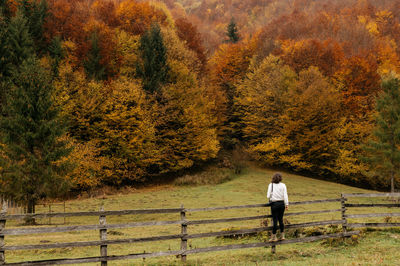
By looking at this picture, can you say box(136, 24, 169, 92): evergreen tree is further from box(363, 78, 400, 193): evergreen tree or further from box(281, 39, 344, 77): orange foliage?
box(363, 78, 400, 193): evergreen tree

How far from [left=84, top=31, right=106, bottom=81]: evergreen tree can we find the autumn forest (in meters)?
0.18

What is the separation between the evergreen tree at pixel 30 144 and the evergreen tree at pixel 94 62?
71.9 ft

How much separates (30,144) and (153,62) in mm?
27528

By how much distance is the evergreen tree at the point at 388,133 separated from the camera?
40.2 meters

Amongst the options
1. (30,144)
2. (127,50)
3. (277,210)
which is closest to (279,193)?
(277,210)

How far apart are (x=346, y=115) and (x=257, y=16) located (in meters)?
73.6

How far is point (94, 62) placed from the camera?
169 ft

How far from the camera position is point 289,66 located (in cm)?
6294

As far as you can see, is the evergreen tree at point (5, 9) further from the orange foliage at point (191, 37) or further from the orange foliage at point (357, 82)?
the orange foliage at point (357, 82)

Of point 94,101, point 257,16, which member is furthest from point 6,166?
point 257,16

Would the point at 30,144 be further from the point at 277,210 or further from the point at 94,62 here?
the point at 94,62

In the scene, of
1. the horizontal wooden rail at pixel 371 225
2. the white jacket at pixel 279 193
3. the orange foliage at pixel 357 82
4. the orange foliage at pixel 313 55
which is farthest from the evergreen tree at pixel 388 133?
the white jacket at pixel 279 193

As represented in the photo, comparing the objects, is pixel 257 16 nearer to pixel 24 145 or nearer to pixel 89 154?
pixel 89 154

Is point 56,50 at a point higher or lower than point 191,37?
lower
